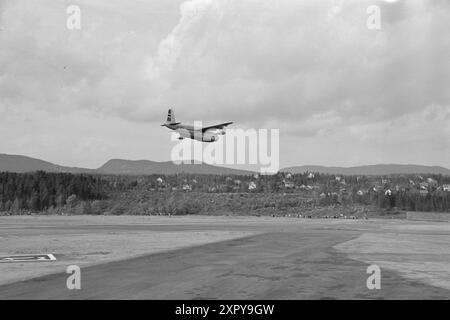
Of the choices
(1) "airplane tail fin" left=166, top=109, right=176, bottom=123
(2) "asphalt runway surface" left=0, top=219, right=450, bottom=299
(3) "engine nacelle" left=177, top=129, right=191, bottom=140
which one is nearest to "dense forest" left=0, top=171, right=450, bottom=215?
(1) "airplane tail fin" left=166, top=109, right=176, bottom=123

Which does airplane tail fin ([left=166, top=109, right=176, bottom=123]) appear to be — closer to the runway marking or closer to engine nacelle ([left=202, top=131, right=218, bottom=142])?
engine nacelle ([left=202, top=131, right=218, bottom=142])

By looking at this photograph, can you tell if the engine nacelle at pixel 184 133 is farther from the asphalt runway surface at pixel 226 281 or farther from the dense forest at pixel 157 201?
the dense forest at pixel 157 201

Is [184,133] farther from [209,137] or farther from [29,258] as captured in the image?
[29,258]

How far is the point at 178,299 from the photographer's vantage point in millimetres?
16375

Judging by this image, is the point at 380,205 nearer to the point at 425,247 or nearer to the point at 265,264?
the point at 425,247

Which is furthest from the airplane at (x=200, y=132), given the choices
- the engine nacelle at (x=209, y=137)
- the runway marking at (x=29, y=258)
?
the runway marking at (x=29, y=258)

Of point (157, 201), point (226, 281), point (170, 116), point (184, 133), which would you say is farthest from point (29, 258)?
point (157, 201)

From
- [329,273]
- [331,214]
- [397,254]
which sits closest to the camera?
[329,273]

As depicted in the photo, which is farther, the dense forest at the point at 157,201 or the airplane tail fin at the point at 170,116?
the dense forest at the point at 157,201

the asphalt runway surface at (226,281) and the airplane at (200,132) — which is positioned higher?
the airplane at (200,132)

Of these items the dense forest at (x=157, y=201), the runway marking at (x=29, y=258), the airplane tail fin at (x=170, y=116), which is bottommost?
the runway marking at (x=29, y=258)
